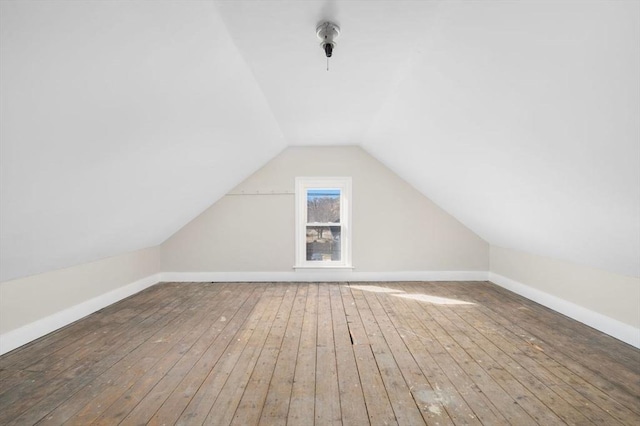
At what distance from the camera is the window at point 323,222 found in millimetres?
4699

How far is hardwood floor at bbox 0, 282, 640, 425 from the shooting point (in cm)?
170

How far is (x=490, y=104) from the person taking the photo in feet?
6.06

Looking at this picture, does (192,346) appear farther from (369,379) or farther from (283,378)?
(369,379)

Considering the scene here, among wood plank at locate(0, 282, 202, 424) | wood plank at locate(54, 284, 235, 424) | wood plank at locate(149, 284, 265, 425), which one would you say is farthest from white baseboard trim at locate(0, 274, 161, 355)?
wood plank at locate(149, 284, 265, 425)

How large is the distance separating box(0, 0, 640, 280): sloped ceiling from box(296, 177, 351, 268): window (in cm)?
169

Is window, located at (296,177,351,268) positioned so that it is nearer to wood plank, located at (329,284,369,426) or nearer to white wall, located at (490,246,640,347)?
wood plank, located at (329,284,369,426)

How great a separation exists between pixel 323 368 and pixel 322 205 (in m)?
2.89

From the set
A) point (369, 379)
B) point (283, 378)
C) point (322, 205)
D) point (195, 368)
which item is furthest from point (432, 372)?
point (322, 205)

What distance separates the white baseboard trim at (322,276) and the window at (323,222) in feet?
0.54

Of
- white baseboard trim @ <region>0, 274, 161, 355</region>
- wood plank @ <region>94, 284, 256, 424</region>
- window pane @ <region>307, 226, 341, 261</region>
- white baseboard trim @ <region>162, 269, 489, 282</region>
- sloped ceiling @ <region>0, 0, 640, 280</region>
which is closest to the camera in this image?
sloped ceiling @ <region>0, 0, 640, 280</region>

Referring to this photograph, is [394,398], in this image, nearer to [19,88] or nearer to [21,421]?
[21,421]

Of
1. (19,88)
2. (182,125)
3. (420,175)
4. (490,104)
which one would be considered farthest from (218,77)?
(420,175)

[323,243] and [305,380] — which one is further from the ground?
[323,243]

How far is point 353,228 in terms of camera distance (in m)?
4.63
